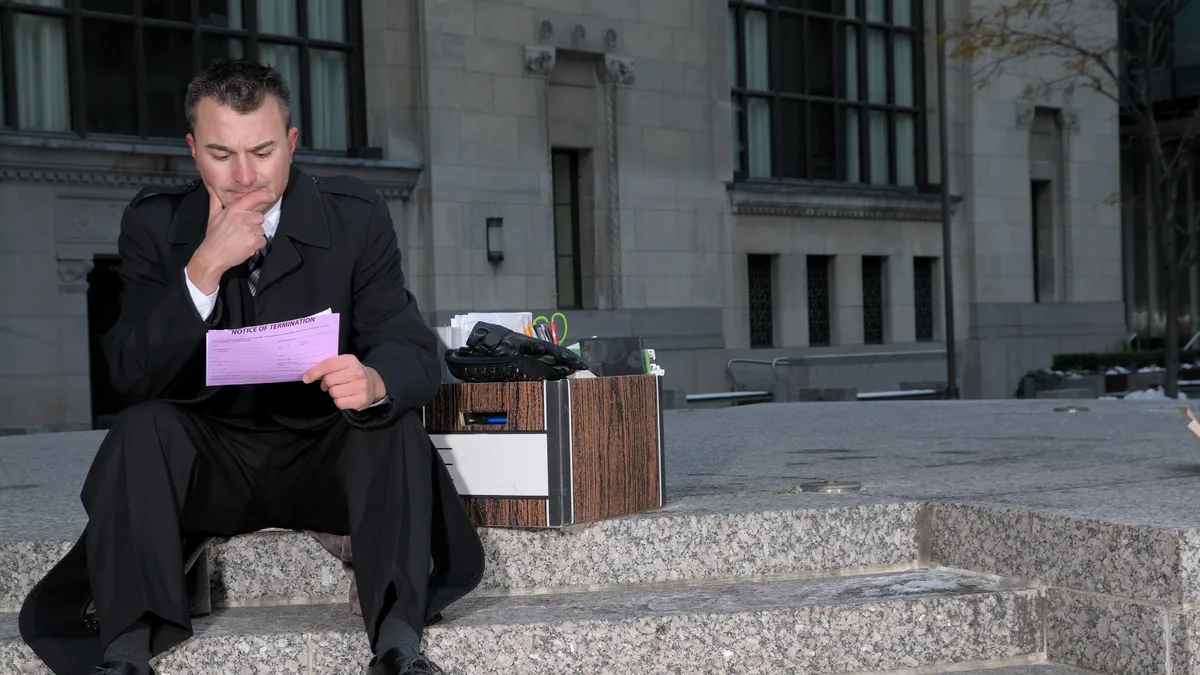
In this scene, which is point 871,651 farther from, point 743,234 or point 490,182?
point 743,234

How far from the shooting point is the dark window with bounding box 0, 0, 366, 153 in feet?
57.3

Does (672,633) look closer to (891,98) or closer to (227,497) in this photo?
(227,497)

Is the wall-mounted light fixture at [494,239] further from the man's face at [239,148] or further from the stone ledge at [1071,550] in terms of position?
the man's face at [239,148]

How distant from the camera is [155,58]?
18.6 m

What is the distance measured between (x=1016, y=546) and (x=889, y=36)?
24.2 m

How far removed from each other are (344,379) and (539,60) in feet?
60.3

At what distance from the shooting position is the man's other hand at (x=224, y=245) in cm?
379

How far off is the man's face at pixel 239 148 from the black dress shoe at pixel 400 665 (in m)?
1.29

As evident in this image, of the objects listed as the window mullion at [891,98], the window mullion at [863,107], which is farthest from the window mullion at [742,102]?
the window mullion at [891,98]

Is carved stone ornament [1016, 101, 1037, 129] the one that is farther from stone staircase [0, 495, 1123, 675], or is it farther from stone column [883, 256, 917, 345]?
stone staircase [0, 495, 1123, 675]

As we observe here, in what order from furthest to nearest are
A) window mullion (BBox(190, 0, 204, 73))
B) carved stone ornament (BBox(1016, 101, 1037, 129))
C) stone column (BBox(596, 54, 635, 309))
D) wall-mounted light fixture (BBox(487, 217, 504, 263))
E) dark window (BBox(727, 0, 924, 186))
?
carved stone ornament (BBox(1016, 101, 1037, 129)), dark window (BBox(727, 0, 924, 186)), stone column (BBox(596, 54, 635, 309)), wall-mounted light fixture (BBox(487, 217, 504, 263)), window mullion (BBox(190, 0, 204, 73))

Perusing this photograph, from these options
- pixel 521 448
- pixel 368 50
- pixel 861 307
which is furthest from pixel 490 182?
pixel 521 448

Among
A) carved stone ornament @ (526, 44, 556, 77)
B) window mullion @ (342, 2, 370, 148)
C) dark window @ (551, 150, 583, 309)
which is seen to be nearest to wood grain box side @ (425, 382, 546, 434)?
window mullion @ (342, 2, 370, 148)

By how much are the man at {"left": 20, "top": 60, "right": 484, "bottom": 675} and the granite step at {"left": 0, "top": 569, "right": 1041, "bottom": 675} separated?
Result: 20 cm
